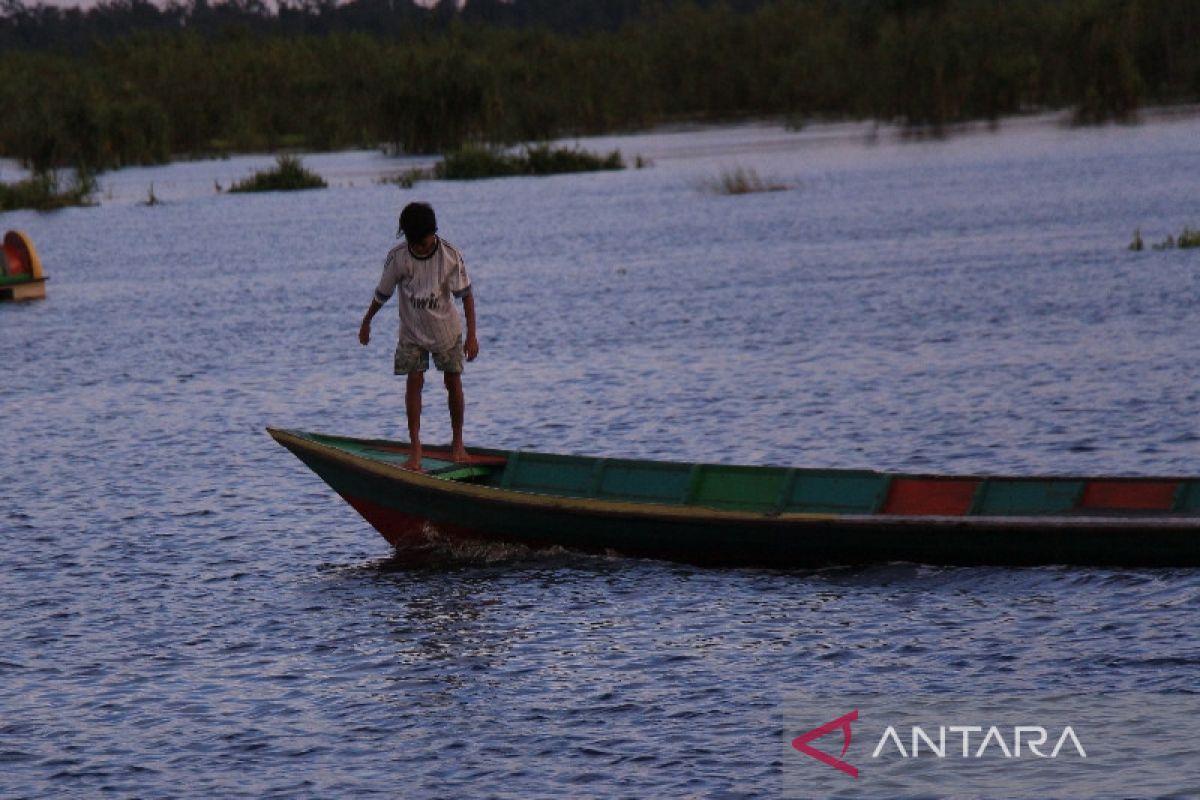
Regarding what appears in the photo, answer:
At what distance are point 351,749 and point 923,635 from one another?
3.91 metres

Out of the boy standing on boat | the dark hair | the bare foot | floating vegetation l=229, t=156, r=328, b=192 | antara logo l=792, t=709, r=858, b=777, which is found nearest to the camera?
antara logo l=792, t=709, r=858, b=777

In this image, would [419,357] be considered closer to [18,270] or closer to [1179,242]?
[1179,242]

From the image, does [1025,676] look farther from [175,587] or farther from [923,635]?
[175,587]

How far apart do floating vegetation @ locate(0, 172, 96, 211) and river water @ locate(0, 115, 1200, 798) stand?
85.9ft

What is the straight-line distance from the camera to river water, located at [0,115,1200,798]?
1087 cm

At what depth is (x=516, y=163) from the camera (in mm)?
79375

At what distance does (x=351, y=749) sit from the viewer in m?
10.6

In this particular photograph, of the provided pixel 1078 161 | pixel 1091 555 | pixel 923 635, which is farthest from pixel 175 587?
pixel 1078 161

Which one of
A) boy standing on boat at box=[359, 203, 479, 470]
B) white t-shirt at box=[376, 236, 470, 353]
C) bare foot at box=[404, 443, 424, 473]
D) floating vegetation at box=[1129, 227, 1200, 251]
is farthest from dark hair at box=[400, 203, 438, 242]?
floating vegetation at box=[1129, 227, 1200, 251]

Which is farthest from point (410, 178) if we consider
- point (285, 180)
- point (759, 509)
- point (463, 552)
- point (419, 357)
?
point (759, 509)

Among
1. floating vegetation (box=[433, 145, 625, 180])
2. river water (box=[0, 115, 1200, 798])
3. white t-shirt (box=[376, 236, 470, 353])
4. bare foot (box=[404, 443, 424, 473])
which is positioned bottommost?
river water (box=[0, 115, 1200, 798])

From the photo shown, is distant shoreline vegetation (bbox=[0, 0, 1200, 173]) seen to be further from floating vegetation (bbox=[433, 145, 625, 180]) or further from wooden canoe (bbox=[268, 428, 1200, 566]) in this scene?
wooden canoe (bbox=[268, 428, 1200, 566])

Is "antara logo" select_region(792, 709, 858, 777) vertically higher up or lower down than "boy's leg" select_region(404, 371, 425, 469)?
lower down

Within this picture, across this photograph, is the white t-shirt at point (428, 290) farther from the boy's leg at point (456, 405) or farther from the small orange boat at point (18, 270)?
the small orange boat at point (18, 270)
